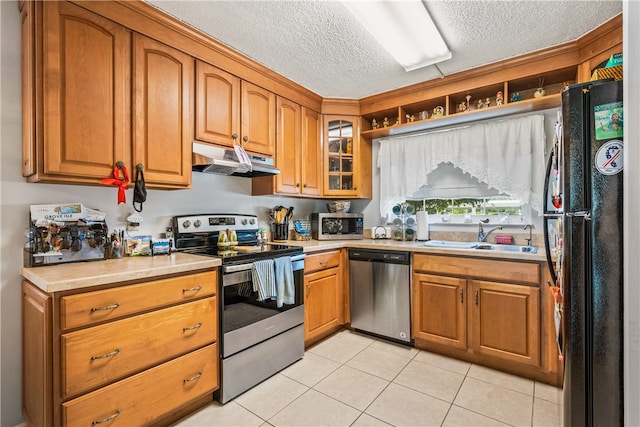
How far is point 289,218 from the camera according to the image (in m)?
3.14

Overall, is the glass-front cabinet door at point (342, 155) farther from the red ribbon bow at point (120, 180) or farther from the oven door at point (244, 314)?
the red ribbon bow at point (120, 180)

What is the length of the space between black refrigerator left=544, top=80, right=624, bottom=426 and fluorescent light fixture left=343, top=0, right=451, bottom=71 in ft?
3.45

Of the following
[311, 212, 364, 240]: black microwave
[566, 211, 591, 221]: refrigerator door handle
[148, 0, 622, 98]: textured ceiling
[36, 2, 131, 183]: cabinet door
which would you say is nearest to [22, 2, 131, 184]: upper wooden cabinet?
[36, 2, 131, 183]: cabinet door

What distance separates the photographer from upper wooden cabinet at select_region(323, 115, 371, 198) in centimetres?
327

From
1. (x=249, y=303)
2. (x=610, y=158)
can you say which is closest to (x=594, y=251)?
(x=610, y=158)

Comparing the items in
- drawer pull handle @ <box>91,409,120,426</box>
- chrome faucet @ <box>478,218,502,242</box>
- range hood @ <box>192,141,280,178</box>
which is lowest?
drawer pull handle @ <box>91,409,120,426</box>

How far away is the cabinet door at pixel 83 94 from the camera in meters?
1.50

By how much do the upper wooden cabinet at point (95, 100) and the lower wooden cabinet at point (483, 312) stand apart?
209 cm

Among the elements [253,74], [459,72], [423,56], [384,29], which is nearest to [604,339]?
[384,29]

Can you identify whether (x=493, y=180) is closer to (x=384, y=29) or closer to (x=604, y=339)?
(x=384, y=29)

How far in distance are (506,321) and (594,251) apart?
1401 millimetres

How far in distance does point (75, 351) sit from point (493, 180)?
10.2 ft

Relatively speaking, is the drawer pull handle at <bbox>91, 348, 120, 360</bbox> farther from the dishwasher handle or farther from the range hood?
the dishwasher handle

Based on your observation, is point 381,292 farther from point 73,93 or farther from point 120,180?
point 73,93
